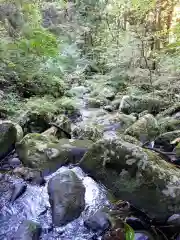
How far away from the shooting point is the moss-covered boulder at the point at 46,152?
16.5 feet

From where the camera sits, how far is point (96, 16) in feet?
58.2

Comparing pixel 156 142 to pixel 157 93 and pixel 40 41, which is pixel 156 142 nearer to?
pixel 157 93

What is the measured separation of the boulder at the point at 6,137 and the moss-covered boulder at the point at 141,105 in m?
4.62

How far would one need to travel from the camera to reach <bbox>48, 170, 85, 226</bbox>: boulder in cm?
370

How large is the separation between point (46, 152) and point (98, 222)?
6.41 ft

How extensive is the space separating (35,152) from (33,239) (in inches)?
81.2

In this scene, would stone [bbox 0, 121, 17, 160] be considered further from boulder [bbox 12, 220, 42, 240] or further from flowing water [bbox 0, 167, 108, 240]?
boulder [bbox 12, 220, 42, 240]

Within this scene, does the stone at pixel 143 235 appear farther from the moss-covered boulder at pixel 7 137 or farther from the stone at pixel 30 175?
the moss-covered boulder at pixel 7 137

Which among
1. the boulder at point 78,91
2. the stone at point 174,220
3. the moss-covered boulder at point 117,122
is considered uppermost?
the stone at point 174,220

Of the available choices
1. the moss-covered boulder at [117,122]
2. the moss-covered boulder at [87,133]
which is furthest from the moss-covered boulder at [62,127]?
the moss-covered boulder at [117,122]

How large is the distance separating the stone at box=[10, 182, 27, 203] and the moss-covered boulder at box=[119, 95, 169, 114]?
17.9ft

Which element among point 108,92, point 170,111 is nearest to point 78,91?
point 108,92

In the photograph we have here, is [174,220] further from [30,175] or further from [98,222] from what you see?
[30,175]

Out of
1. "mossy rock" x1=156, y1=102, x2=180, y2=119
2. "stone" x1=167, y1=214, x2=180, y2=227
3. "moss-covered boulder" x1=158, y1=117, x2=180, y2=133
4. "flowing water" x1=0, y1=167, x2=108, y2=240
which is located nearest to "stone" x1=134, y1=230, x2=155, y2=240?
"stone" x1=167, y1=214, x2=180, y2=227
